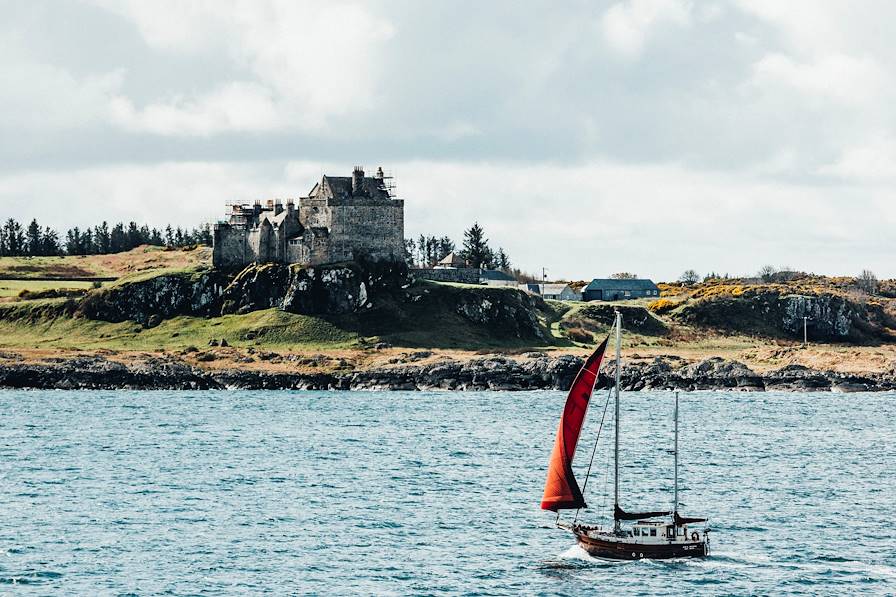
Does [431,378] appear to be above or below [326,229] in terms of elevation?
below

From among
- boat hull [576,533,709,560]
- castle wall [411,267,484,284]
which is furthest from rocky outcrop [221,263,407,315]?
boat hull [576,533,709,560]

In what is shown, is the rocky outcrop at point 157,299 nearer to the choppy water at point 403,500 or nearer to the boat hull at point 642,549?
the choppy water at point 403,500

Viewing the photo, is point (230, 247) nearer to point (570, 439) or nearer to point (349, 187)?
point (349, 187)

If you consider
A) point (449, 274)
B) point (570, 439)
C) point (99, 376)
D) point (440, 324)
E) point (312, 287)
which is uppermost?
point (449, 274)

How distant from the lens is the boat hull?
5378 cm

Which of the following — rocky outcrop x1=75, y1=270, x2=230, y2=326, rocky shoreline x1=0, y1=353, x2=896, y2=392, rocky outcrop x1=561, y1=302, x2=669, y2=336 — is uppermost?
rocky outcrop x1=75, y1=270, x2=230, y2=326

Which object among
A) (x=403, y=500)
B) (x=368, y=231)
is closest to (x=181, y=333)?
(x=368, y=231)

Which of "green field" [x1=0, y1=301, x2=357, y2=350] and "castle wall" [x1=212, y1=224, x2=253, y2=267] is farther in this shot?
"castle wall" [x1=212, y1=224, x2=253, y2=267]

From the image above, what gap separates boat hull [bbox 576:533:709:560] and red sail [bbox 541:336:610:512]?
1936 mm

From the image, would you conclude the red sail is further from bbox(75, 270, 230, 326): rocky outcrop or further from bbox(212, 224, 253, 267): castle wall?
bbox(212, 224, 253, 267): castle wall

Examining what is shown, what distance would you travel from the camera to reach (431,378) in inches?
5940

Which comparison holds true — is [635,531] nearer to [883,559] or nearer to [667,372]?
[883,559]

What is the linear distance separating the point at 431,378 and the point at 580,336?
110 feet

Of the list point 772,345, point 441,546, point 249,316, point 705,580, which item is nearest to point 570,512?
point 441,546
